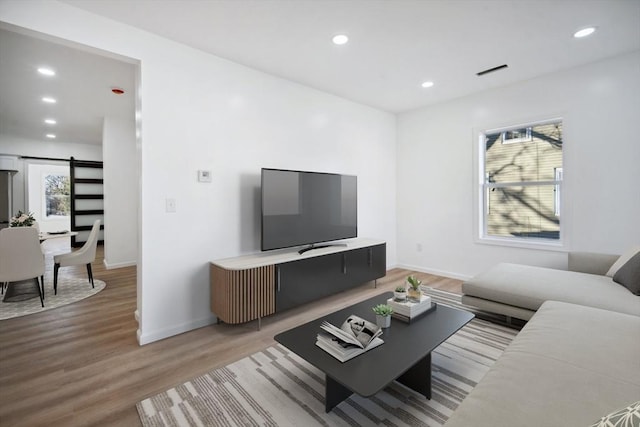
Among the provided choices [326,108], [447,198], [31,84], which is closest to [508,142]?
[447,198]

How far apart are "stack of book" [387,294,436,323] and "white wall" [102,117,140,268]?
4.75 meters

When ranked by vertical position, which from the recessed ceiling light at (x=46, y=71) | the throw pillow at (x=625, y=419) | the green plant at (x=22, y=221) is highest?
the recessed ceiling light at (x=46, y=71)

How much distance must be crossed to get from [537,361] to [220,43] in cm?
325

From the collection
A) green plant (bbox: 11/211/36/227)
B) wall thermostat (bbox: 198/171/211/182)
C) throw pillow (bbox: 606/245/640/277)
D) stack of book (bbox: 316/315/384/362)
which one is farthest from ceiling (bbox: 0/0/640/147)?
stack of book (bbox: 316/315/384/362)

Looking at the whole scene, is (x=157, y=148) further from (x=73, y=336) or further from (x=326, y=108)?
(x=326, y=108)

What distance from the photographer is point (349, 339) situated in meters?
1.61

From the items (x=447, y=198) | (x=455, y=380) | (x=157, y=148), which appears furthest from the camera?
(x=447, y=198)

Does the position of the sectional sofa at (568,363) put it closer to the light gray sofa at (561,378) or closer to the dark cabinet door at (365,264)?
the light gray sofa at (561,378)

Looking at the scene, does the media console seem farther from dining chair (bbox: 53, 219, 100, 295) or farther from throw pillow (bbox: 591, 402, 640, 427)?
dining chair (bbox: 53, 219, 100, 295)

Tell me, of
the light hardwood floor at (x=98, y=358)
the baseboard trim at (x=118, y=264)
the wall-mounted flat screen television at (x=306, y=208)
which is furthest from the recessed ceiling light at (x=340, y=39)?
the baseboard trim at (x=118, y=264)

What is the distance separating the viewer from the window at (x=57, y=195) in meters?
7.50

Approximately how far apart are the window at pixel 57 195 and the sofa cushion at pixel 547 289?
973cm

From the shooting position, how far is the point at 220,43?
8.73 feet

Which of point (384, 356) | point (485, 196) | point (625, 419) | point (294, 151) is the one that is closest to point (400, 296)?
point (384, 356)
